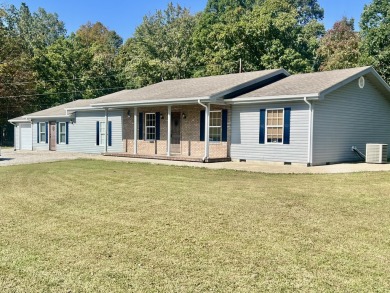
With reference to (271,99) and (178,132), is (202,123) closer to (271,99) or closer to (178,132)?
(178,132)

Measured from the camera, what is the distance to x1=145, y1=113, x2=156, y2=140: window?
63.3 feet

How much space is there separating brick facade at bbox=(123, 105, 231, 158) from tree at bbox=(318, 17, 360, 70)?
17063 millimetres

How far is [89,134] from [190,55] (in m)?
18.7

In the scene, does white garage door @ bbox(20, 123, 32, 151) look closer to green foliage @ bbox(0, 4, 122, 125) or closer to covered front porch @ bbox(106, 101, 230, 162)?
green foliage @ bbox(0, 4, 122, 125)

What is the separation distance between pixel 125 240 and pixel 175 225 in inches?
35.6

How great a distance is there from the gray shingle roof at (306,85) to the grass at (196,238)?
579cm

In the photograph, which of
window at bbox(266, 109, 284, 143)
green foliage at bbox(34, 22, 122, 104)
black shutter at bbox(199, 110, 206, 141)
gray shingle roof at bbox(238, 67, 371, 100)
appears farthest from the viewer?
green foliage at bbox(34, 22, 122, 104)

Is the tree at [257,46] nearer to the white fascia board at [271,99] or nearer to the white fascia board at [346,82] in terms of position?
the white fascia board at [346,82]

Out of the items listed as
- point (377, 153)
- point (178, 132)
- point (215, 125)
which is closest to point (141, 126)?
point (178, 132)

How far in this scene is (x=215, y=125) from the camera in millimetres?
16781

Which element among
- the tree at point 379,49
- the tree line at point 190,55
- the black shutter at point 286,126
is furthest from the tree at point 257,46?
the black shutter at point 286,126

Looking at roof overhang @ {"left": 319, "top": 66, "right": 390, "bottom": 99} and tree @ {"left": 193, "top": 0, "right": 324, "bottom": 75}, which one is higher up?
tree @ {"left": 193, "top": 0, "right": 324, "bottom": 75}

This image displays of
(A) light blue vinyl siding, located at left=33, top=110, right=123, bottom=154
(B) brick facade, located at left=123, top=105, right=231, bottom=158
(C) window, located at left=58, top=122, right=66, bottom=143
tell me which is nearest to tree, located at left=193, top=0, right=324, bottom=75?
(A) light blue vinyl siding, located at left=33, top=110, right=123, bottom=154

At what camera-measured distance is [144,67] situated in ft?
120
